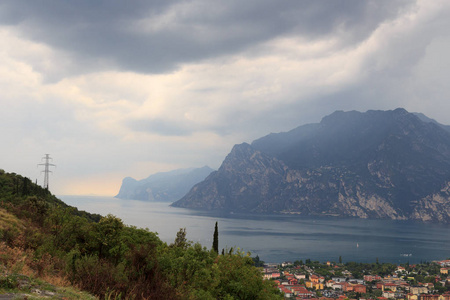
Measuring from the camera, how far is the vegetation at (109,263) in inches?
516

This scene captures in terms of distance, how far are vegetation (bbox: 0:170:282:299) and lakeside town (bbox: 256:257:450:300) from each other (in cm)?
8005

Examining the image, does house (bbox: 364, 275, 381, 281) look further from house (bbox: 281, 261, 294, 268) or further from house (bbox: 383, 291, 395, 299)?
house (bbox: 281, 261, 294, 268)

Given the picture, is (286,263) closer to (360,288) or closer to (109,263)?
(360,288)

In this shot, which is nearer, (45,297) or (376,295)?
(45,297)

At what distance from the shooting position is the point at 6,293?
9.33 m

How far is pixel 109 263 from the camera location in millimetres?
17328

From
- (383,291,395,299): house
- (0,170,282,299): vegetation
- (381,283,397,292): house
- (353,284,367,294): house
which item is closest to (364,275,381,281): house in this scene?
(381,283,397,292): house

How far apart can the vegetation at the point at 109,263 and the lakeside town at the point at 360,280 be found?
80048mm

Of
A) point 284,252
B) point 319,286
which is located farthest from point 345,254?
point 319,286

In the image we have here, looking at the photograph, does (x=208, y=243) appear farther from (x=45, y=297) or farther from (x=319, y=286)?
(x=45, y=297)

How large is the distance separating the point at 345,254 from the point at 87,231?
188487 mm

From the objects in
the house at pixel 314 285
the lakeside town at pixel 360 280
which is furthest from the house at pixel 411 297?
the house at pixel 314 285

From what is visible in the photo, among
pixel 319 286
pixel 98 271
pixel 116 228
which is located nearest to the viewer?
pixel 98 271

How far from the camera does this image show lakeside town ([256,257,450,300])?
365ft
